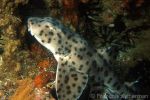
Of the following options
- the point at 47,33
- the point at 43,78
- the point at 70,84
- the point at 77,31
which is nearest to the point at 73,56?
the point at 70,84

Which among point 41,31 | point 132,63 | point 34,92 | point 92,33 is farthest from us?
point 92,33

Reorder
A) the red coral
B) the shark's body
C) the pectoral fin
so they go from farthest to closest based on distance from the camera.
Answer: the red coral → the shark's body → the pectoral fin

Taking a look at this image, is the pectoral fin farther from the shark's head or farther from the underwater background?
the underwater background

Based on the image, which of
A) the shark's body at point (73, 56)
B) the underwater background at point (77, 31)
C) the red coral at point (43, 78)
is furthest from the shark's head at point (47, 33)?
the underwater background at point (77, 31)

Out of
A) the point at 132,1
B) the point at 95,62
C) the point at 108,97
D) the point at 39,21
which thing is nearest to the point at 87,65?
the point at 95,62

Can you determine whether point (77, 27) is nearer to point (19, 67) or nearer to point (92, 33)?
point (92, 33)

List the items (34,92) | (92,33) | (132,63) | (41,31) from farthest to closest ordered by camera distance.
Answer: (92,33) < (132,63) < (34,92) < (41,31)

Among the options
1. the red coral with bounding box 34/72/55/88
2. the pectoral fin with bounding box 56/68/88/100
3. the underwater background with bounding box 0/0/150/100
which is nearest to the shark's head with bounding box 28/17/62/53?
the pectoral fin with bounding box 56/68/88/100
